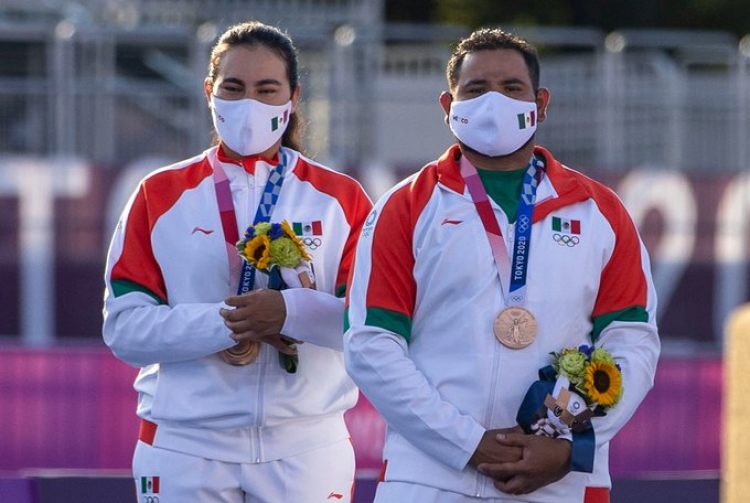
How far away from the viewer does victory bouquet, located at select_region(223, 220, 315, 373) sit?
461 centimetres

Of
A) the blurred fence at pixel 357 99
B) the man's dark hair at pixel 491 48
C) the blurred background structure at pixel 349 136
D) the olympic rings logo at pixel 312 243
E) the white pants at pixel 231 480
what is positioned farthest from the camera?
the blurred fence at pixel 357 99

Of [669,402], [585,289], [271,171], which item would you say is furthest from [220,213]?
[669,402]

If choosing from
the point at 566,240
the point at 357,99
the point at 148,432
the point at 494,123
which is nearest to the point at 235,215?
the point at 148,432

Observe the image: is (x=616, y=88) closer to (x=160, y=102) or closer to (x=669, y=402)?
(x=160, y=102)

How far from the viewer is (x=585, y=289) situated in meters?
4.25

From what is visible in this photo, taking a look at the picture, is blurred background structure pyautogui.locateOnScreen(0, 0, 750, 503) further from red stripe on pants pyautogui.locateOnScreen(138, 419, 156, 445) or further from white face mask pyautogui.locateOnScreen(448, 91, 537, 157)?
white face mask pyautogui.locateOnScreen(448, 91, 537, 157)

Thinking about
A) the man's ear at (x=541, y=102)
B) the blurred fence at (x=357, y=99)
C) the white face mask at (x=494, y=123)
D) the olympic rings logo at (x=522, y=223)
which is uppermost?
the blurred fence at (x=357, y=99)

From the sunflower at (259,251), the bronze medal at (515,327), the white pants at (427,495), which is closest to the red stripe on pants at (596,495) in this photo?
the white pants at (427,495)

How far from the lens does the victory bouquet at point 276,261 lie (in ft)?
15.1

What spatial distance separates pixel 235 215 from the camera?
4855 mm

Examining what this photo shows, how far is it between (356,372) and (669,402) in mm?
5511

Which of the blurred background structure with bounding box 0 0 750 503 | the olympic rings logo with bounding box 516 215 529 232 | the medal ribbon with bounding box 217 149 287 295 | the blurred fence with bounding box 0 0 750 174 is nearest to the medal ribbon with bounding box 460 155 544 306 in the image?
the olympic rings logo with bounding box 516 215 529 232

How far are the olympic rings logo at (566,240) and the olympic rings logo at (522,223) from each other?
3.1 inches

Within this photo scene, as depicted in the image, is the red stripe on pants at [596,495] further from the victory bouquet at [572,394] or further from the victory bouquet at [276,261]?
the victory bouquet at [276,261]
